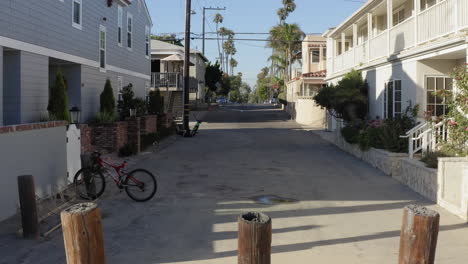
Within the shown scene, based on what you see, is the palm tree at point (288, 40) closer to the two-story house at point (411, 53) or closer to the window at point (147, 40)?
the window at point (147, 40)

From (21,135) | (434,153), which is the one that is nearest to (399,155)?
(434,153)

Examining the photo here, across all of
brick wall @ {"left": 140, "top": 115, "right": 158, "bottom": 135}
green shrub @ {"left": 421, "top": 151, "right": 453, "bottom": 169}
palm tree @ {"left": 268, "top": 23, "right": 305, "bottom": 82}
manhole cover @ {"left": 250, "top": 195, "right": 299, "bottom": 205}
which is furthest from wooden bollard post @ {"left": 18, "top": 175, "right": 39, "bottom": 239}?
palm tree @ {"left": 268, "top": 23, "right": 305, "bottom": 82}

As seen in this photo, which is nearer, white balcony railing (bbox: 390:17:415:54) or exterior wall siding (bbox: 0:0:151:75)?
exterior wall siding (bbox: 0:0:151:75)

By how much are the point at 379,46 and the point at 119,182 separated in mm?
13004

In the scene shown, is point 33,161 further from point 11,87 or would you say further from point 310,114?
point 310,114

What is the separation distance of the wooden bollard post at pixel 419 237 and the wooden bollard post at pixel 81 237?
96.8 inches

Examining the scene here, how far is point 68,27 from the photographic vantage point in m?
17.1

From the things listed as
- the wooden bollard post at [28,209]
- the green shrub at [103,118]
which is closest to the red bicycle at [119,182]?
the wooden bollard post at [28,209]

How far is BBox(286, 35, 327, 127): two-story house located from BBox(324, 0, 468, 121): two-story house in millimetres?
13460

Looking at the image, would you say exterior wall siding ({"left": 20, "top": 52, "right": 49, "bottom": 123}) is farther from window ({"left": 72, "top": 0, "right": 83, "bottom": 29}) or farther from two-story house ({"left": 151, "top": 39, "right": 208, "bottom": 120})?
two-story house ({"left": 151, "top": 39, "right": 208, "bottom": 120})

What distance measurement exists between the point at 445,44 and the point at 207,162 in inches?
305

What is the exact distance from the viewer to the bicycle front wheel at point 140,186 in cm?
1006

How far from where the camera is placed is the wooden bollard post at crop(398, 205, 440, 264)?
3.92 meters

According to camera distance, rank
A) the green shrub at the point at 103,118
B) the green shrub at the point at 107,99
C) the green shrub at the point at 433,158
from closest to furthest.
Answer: the green shrub at the point at 433,158
the green shrub at the point at 103,118
the green shrub at the point at 107,99
